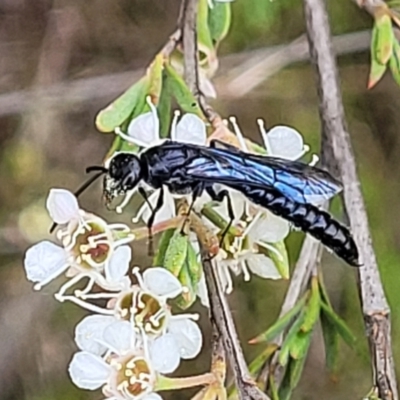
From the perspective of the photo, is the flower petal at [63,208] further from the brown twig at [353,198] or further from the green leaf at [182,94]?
the brown twig at [353,198]

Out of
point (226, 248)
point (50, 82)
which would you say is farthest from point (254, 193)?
point (50, 82)

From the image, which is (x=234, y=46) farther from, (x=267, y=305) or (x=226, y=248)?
(x=226, y=248)

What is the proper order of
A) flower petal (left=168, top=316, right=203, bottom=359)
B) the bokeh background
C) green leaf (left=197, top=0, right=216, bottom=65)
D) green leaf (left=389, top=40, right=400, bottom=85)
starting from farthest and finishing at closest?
the bokeh background
green leaf (left=197, top=0, right=216, bottom=65)
green leaf (left=389, top=40, right=400, bottom=85)
flower petal (left=168, top=316, right=203, bottom=359)

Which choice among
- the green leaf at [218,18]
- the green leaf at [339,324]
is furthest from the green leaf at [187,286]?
the green leaf at [218,18]

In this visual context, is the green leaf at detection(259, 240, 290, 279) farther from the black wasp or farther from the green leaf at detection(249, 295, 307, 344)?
the green leaf at detection(249, 295, 307, 344)

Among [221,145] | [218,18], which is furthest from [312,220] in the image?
[218,18]

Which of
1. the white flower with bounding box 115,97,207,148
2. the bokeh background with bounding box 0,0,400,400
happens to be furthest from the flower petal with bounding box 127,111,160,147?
the bokeh background with bounding box 0,0,400,400
